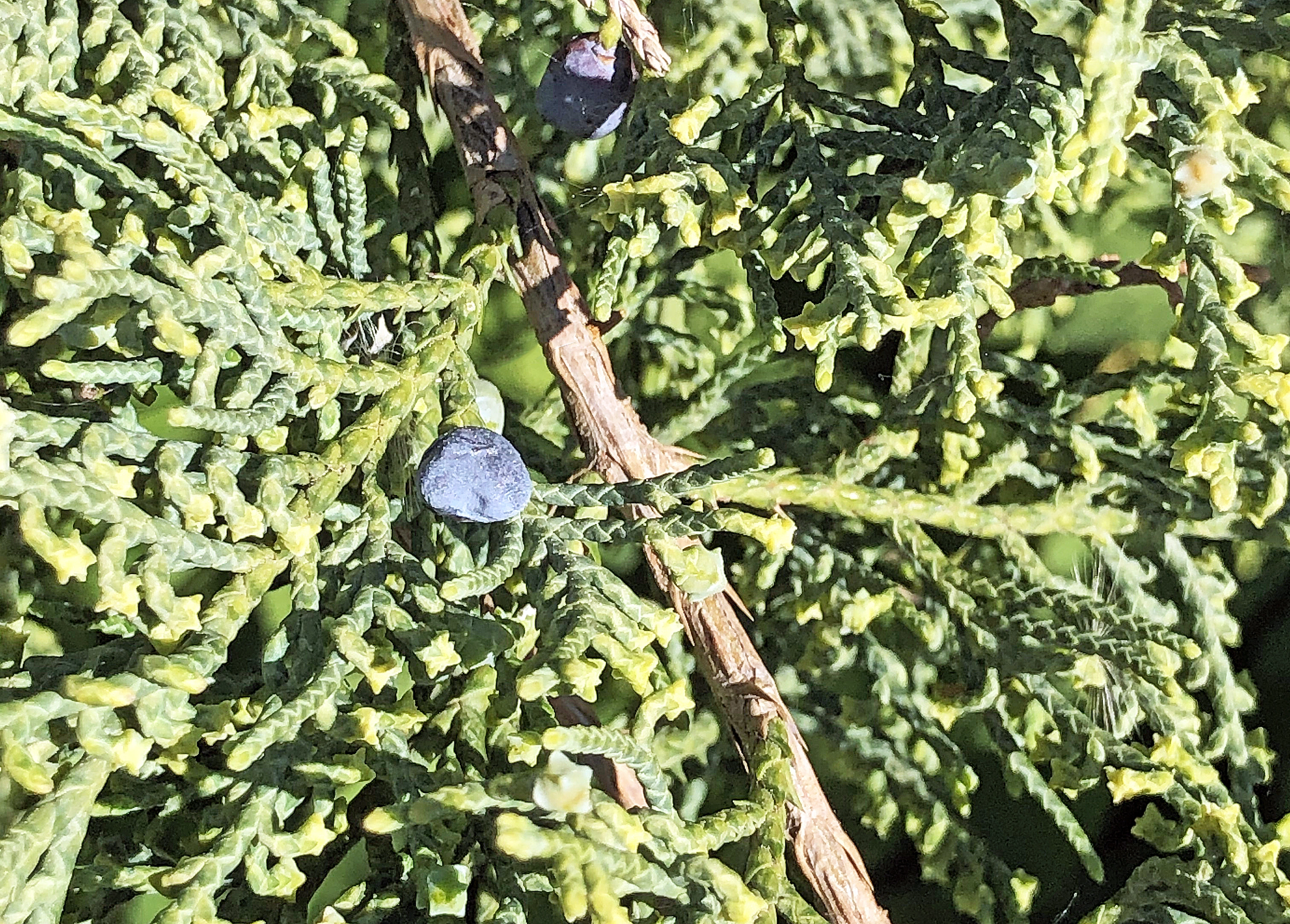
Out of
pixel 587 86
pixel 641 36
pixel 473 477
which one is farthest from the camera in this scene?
pixel 587 86

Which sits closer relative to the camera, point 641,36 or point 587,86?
point 641,36

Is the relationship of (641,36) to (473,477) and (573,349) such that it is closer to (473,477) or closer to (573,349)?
(573,349)

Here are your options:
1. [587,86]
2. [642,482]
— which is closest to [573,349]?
[642,482]

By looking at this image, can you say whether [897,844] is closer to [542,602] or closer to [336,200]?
[542,602]

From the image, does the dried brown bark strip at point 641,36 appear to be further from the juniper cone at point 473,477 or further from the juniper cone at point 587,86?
the juniper cone at point 473,477

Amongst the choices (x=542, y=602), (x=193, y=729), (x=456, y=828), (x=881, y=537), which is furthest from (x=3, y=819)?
(x=881, y=537)

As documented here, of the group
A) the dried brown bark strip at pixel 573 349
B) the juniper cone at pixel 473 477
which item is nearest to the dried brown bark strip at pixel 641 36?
the dried brown bark strip at pixel 573 349

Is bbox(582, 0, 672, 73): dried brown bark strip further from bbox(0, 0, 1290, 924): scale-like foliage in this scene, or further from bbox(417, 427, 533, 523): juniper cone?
bbox(417, 427, 533, 523): juniper cone
